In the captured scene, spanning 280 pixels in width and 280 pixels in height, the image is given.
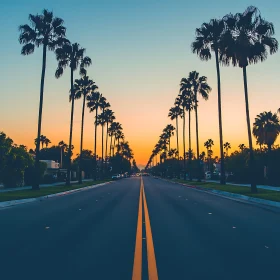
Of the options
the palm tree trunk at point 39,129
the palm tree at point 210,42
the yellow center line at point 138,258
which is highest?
the palm tree at point 210,42

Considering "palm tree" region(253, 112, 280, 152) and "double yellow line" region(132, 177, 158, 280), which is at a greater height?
"palm tree" region(253, 112, 280, 152)

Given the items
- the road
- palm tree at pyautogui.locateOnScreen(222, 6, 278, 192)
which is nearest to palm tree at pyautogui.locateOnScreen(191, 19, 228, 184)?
palm tree at pyautogui.locateOnScreen(222, 6, 278, 192)

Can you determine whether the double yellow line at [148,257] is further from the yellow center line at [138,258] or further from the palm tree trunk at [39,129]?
the palm tree trunk at [39,129]

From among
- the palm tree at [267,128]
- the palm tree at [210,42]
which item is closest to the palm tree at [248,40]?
the palm tree at [210,42]

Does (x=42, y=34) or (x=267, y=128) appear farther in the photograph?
(x=267, y=128)

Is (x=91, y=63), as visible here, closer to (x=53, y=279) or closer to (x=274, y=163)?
(x=274, y=163)

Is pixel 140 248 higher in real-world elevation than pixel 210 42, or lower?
lower

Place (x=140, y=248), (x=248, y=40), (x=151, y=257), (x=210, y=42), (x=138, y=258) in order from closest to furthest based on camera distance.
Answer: (x=138, y=258), (x=151, y=257), (x=140, y=248), (x=248, y=40), (x=210, y=42)

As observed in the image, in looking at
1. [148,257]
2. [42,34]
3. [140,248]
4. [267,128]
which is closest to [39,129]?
[42,34]

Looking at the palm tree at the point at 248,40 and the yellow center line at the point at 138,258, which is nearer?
the yellow center line at the point at 138,258

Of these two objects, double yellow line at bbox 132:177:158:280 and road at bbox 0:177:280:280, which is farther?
road at bbox 0:177:280:280

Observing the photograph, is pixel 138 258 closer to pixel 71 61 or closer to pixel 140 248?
pixel 140 248

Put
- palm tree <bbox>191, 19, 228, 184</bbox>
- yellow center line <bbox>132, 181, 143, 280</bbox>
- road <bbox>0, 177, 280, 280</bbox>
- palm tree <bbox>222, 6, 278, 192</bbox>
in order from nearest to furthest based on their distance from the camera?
1. yellow center line <bbox>132, 181, 143, 280</bbox>
2. road <bbox>0, 177, 280, 280</bbox>
3. palm tree <bbox>222, 6, 278, 192</bbox>
4. palm tree <bbox>191, 19, 228, 184</bbox>

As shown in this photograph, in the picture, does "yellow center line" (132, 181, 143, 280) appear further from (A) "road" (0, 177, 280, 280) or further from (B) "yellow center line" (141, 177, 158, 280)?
(B) "yellow center line" (141, 177, 158, 280)
